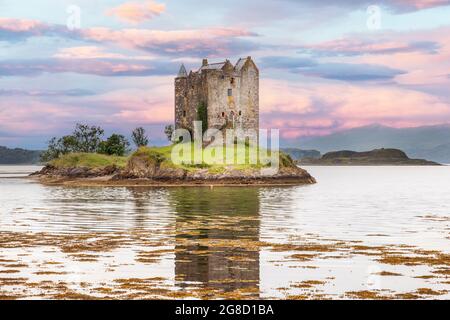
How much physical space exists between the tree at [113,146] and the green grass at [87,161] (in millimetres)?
21594

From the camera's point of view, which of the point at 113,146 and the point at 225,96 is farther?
the point at 113,146

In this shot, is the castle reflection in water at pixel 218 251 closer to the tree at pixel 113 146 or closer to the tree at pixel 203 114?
the tree at pixel 203 114

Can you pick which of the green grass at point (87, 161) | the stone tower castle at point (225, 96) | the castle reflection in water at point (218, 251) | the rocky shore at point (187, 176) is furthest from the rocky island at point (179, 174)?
the castle reflection in water at point (218, 251)

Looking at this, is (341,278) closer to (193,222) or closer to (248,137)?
(193,222)

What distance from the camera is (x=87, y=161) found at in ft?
533

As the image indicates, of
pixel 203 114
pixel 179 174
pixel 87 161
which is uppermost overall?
pixel 203 114

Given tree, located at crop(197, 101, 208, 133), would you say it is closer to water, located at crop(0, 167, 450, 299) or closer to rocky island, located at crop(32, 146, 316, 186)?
rocky island, located at crop(32, 146, 316, 186)

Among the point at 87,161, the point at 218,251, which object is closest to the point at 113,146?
the point at 87,161

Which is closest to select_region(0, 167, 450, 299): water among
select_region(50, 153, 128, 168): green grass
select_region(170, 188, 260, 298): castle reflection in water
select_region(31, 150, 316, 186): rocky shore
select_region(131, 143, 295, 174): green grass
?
select_region(170, 188, 260, 298): castle reflection in water

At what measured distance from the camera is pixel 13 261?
28.0m

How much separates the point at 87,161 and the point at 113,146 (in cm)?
2910

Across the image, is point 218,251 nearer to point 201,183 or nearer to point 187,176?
point 201,183

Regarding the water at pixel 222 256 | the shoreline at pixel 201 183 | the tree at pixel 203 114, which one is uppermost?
the tree at pixel 203 114

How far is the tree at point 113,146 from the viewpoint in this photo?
626 ft
